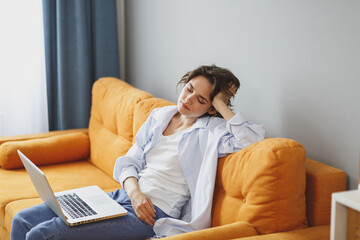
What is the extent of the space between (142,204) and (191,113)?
455 millimetres

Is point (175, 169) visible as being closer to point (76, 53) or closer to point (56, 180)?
point (56, 180)

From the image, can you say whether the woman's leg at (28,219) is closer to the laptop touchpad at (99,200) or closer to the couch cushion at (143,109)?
the laptop touchpad at (99,200)

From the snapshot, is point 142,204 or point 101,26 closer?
point 142,204

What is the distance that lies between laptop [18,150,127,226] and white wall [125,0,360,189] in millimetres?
796

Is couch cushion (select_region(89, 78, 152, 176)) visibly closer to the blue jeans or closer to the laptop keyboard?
the laptop keyboard

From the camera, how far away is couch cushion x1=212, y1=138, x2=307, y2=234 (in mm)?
1581

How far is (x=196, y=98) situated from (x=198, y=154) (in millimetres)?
248

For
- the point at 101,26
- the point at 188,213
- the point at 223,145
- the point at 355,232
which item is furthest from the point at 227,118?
the point at 101,26

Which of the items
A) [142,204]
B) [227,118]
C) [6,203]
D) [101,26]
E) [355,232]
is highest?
[101,26]

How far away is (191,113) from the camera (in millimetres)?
2018

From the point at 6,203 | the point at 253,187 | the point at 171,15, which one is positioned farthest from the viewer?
the point at 171,15

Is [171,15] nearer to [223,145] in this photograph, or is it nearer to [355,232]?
[223,145]

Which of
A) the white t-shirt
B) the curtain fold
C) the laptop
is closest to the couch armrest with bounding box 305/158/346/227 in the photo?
the white t-shirt

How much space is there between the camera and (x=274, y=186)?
62.3 inches
